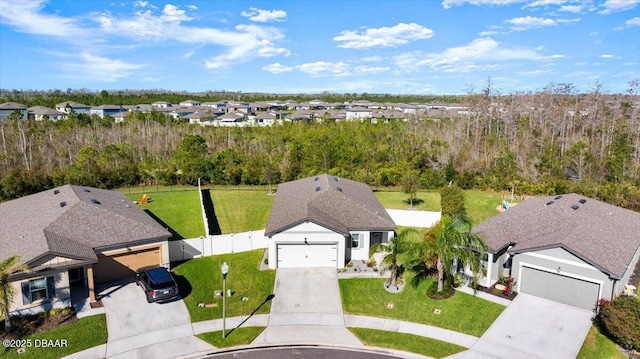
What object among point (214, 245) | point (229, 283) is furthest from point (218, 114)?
point (229, 283)

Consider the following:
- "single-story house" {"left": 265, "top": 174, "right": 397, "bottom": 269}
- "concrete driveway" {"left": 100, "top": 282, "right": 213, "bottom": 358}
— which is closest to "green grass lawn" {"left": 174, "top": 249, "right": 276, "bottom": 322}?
"concrete driveway" {"left": 100, "top": 282, "right": 213, "bottom": 358}

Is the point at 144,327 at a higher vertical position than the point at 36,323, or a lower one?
lower

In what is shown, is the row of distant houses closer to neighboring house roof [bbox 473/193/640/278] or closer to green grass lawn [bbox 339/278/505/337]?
neighboring house roof [bbox 473/193/640/278]

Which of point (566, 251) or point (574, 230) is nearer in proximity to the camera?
point (566, 251)

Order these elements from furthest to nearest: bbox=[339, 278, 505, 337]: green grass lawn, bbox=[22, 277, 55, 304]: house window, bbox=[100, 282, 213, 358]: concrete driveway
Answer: bbox=[339, 278, 505, 337]: green grass lawn
bbox=[22, 277, 55, 304]: house window
bbox=[100, 282, 213, 358]: concrete driveway

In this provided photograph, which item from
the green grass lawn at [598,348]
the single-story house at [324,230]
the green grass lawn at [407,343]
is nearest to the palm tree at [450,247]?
the green grass lawn at [407,343]

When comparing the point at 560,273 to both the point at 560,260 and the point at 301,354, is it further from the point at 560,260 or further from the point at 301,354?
the point at 301,354

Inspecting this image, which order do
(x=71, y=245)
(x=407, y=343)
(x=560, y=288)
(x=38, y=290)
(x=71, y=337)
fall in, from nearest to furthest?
(x=71, y=337), (x=407, y=343), (x=38, y=290), (x=560, y=288), (x=71, y=245)

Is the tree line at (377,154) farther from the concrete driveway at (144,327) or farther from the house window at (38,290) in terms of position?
the concrete driveway at (144,327)
